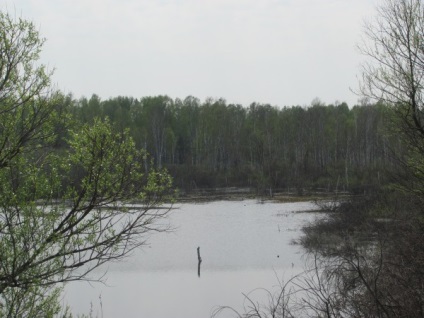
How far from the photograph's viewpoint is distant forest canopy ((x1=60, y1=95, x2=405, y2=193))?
234 ft

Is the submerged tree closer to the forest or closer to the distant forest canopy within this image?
the forest

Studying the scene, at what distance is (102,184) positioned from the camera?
10109mm

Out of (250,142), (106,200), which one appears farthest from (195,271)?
(250,142)

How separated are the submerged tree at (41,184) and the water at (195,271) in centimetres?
448

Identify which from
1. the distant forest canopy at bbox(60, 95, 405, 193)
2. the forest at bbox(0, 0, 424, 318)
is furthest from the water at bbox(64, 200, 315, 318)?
the distant forest canopy at bbox(60, 95, 405, 193)

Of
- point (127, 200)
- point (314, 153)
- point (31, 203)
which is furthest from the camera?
point (314, 153)

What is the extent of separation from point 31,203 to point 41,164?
1488mm

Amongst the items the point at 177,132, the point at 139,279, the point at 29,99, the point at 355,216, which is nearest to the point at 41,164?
the point at 29,99

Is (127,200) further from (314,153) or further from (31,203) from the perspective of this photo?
(314,153)

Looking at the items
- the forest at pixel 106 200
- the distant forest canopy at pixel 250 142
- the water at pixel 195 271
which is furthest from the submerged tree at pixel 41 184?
the distant forest canopy at pixel 250 142

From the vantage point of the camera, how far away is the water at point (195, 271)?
70.9 feet

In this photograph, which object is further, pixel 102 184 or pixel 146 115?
pixel 146 115

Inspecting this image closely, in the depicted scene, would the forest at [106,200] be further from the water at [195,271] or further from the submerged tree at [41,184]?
the water at [195,271]

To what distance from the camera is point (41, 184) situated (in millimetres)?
9758
